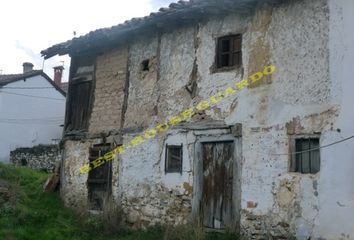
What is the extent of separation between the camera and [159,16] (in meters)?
9.70

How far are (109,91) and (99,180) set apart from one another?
2274 mm

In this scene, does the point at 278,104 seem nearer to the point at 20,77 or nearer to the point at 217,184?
the point at 217,184

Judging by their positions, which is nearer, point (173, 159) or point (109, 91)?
point (173, 159)

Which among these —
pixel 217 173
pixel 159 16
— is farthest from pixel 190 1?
pixel 217 173

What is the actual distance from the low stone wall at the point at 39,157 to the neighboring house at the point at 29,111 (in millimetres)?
2502

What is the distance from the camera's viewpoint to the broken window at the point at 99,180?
11330 mm

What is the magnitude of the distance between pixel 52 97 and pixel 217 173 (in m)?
18.9

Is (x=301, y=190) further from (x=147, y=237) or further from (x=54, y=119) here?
(x=54, y=119)

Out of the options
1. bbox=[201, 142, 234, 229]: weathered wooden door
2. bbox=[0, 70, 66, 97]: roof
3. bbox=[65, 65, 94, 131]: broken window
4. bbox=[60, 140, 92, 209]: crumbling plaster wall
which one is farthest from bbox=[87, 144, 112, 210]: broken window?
bbox=[0, 70, 66, 97]: roof

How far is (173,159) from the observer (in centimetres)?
977

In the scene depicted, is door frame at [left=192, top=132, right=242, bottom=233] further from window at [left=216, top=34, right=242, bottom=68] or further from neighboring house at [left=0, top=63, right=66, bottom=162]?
neighboring house at [left=0, top=63, right=66, bottom=162]

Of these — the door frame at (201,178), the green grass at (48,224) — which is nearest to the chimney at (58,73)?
the green grass at (48,224)

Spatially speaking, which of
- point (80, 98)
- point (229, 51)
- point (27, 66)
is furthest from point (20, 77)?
point (229, 51)

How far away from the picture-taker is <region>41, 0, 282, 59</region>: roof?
28.3 ft
